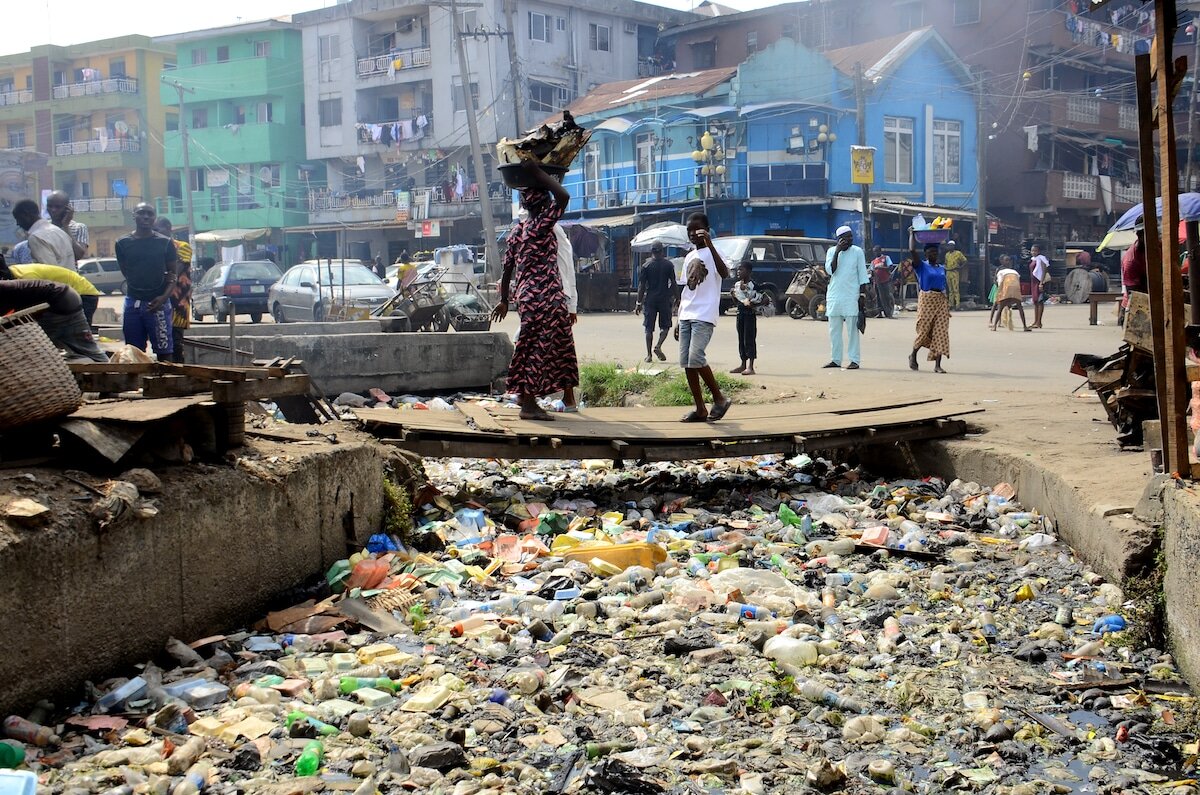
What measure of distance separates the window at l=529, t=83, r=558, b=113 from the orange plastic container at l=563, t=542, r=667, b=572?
40246 mm

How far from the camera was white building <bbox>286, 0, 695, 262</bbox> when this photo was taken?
4438 centimetres

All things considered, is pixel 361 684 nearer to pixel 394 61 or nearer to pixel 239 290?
pixel 239 290

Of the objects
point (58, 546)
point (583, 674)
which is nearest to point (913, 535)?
point (583, 674)

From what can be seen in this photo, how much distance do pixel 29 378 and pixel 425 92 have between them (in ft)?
150

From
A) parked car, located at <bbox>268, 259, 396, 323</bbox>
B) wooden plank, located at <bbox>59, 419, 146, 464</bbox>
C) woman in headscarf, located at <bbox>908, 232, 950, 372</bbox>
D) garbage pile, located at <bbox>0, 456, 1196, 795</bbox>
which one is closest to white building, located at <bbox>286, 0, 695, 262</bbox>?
parked car, located at <bbox>268, 259, 396, 323</bbox>

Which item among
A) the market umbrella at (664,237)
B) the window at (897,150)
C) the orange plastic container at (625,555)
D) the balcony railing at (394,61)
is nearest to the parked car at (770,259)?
the market umbrella at (664,237)

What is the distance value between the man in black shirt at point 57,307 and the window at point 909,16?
133 feet

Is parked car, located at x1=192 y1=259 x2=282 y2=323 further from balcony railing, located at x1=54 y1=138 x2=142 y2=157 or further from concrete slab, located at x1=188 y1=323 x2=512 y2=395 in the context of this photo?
balcony railing, located at x1=54 y1=138 x2=142 y2=157

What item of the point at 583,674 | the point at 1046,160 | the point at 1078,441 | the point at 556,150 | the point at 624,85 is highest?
the point at 624,85

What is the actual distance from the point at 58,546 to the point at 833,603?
10.3 ft

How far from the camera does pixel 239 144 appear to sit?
51781 millimetres

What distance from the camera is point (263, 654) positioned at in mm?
4414

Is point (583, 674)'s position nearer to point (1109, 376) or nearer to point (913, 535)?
point (913, 535)

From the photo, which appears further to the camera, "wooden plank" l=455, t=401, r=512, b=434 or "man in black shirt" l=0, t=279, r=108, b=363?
"wooden plank" l=455, t=401, r=512, b=434
